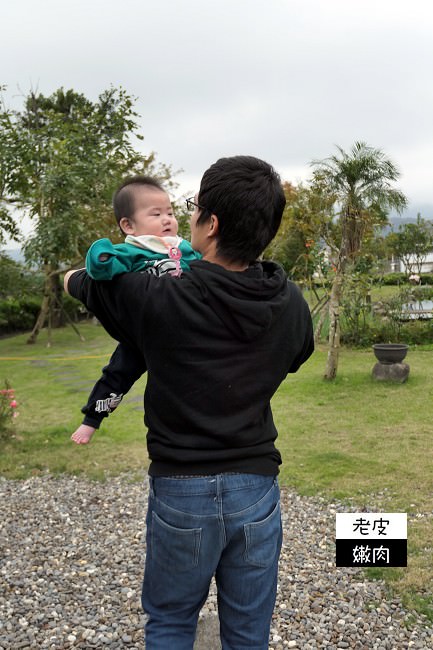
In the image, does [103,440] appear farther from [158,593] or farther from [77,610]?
[158,593]

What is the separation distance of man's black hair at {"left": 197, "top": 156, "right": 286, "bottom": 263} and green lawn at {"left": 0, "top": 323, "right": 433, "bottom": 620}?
234cm

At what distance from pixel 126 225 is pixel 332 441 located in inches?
181

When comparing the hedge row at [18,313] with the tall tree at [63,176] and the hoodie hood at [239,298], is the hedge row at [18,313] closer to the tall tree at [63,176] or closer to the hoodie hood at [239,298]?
the tall tree at [63,176]

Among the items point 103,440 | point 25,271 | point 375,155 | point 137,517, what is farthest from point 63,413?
point 25,271

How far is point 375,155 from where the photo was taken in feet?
25.5

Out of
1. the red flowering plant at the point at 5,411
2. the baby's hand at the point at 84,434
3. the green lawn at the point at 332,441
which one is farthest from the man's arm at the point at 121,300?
the red flowering plant at the point at 5,411

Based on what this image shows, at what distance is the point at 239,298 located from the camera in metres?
1.30

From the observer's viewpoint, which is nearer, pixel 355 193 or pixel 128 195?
pixel 128 195

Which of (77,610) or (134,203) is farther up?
(134,203)

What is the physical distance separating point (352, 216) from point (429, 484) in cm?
439

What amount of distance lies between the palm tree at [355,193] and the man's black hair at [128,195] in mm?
6549

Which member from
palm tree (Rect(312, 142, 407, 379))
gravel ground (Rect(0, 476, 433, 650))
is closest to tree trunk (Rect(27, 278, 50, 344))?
palm tree (Rect(312, 142, 407, 379))

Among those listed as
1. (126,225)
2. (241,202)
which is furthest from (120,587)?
(241,202)

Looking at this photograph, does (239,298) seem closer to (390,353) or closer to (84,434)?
(84,434)
